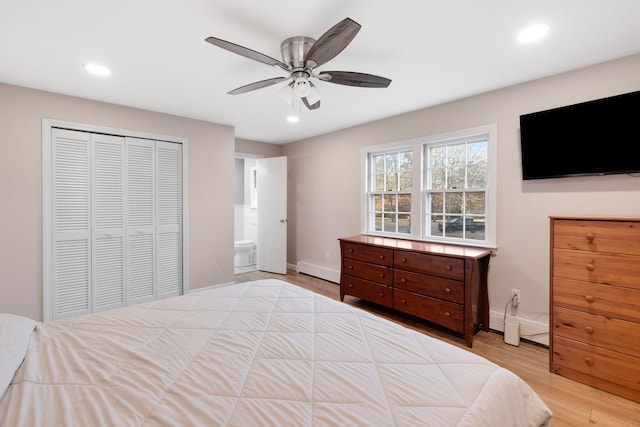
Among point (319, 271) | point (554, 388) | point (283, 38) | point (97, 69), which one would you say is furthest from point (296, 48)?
point (319, 271)

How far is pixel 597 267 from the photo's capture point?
6.61ft

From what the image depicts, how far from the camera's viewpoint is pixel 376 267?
132 inches

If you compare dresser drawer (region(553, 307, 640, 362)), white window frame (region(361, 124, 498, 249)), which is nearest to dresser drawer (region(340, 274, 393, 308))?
white window frame (region(361, 124, 498, 249))

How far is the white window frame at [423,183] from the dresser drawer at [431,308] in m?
0.79

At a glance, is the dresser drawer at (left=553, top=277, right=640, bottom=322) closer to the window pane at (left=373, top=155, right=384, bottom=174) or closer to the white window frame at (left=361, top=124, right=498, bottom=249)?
the white window frame at (left=361, top=124, right=498, bottom=249)

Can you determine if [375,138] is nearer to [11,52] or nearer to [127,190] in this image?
[127,190]

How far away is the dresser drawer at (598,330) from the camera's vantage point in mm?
1884

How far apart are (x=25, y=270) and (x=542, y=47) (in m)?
4.98

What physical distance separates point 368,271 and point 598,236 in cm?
208

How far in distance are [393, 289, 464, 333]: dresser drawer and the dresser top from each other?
0.48 meters

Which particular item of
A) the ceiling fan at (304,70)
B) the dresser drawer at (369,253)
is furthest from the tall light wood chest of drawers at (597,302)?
the ceiling fan at (304,70)

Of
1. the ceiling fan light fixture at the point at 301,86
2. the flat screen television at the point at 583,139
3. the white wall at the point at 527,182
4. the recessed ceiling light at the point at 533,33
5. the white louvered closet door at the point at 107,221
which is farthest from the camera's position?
the white louvered closet door at the point at 107,221

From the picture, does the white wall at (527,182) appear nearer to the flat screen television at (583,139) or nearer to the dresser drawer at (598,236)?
the flat screen television at (583,139)

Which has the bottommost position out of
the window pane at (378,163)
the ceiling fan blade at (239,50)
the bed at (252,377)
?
the bed at (252,377)
